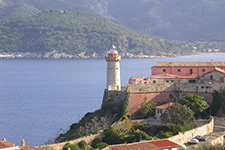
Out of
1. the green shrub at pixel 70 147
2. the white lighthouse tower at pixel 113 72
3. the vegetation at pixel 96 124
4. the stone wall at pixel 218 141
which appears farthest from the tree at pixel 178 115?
the white lighthouse tower at pixel 113 72

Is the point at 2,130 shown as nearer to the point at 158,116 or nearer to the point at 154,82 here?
the point at 154,82

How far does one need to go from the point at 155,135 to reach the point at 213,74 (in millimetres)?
11855

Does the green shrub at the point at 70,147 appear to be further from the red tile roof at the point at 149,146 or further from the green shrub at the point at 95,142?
the red tile roof at the point at 149,146

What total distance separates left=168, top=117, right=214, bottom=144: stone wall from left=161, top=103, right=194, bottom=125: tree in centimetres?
158

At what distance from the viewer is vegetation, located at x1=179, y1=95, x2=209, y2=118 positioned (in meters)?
47.4

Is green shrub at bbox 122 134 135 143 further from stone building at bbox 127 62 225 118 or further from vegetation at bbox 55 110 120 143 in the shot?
stone building at bbox 127 62 225 118

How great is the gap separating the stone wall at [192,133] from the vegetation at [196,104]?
2045mm

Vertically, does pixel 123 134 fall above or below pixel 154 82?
below

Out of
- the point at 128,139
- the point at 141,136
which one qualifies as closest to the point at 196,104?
the point at 141,136

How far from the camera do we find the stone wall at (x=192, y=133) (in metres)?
42.0

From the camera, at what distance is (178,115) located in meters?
45.3

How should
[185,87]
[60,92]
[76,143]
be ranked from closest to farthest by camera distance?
[76,143] → [185,87] → [60,92]

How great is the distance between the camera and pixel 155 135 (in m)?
44.4

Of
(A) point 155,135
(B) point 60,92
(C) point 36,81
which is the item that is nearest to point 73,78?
(C) point 36,81
